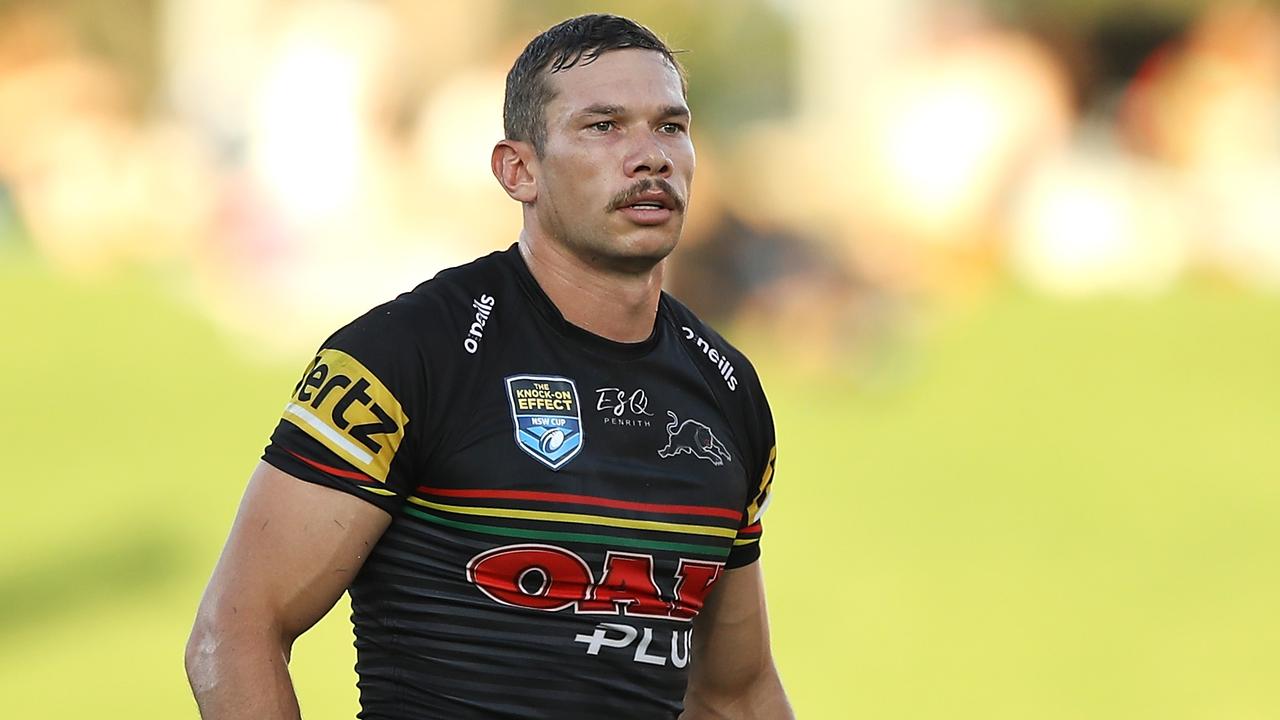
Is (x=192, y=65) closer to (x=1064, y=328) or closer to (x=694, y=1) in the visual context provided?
(x=694, y=1)

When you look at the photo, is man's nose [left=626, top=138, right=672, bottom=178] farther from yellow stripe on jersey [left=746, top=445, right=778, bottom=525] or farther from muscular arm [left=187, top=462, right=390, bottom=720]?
muscular arm [left=187, top=462, right=390, bottom=720]

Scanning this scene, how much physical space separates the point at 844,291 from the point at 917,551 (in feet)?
11.7

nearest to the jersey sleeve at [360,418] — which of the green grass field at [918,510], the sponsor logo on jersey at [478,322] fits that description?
the sponsor logo on jersey at [478,322]

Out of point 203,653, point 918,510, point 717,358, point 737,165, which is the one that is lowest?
point 203,653

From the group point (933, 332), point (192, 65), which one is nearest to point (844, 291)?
point (933, 332)

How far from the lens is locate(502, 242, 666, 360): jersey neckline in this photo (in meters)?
3.41

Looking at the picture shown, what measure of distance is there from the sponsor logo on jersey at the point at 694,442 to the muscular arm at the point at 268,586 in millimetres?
633

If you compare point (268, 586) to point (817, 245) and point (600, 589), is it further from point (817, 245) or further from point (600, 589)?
point (817, 245)

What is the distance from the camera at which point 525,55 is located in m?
3.51

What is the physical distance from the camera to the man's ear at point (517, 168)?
11.3 feet

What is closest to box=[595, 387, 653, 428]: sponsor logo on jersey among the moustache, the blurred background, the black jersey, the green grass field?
the black jersey

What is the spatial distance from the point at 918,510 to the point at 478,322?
11.0 metres

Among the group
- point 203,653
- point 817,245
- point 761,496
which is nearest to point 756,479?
point 761,496

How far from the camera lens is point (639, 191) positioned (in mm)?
3301
